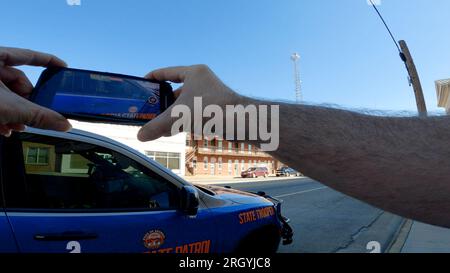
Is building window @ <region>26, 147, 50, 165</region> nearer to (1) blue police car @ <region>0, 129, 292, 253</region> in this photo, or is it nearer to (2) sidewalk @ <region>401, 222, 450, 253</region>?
(1) blue police car @ <region>0, 129, 292, 253</region>

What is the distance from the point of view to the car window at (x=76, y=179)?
2.06m

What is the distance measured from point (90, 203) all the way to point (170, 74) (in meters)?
1.33

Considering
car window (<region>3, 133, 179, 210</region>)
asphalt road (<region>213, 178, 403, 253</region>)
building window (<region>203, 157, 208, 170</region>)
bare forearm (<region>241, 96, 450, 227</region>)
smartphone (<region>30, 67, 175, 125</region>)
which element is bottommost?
building window (<region>203, 157, 208, 170</region>)

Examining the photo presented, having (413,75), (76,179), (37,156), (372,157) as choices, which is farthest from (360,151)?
(413,75)

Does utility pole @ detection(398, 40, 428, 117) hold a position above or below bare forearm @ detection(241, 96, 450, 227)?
above

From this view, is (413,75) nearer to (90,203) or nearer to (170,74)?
(90,203)

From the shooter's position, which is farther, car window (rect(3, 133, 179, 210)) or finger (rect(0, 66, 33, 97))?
car window (rect(3, 133, 179, 210))

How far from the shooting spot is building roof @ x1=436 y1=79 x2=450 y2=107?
2717 cm

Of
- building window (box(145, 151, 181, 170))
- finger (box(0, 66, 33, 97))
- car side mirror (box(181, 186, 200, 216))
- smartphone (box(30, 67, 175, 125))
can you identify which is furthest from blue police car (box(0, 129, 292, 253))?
building window (box(145, 151, 181, 170))

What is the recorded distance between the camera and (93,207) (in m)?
2.23

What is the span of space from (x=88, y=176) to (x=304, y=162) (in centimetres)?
184

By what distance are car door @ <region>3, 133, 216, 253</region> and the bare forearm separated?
4.69 feet
